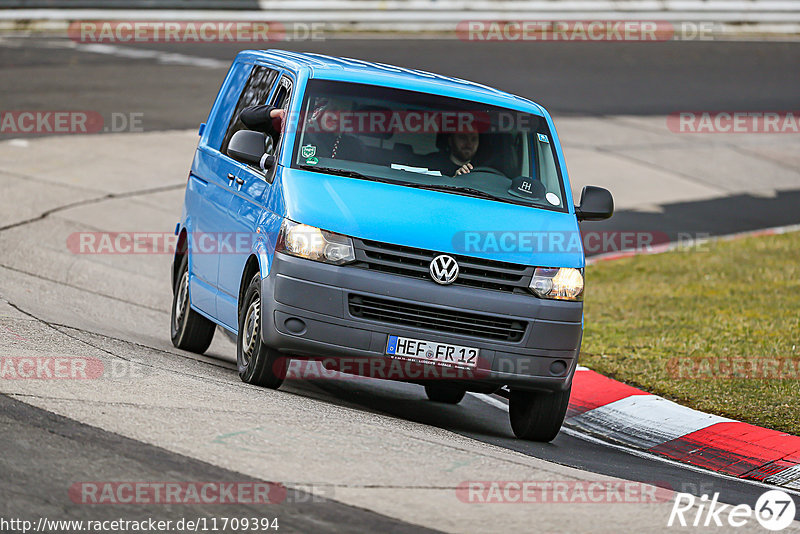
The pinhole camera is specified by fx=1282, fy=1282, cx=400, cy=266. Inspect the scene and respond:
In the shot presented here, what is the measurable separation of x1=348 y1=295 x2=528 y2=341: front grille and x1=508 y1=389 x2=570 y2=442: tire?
82cm

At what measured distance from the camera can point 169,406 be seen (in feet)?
22.0

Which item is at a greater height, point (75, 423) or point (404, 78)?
point (404, 78)

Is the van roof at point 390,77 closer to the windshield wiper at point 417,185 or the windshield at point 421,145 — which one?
the windshield at point 421,145

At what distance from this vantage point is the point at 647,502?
6016 millimetres

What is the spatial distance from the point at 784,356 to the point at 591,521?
5224 millimetres

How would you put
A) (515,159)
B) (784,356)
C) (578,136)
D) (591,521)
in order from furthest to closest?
(578,136), (784,356), (515,159), (591,521)

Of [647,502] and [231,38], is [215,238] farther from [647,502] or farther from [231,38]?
[231,38]

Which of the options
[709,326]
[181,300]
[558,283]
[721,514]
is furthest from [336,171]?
[709,326]

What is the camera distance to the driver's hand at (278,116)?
8305mm

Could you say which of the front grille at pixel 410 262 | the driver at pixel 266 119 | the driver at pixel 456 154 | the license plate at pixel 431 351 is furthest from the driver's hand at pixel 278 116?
the license plate at pixel 431 351

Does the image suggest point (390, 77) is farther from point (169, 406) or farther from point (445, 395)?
point (169, 406)

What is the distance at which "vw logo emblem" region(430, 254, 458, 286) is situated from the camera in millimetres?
7316

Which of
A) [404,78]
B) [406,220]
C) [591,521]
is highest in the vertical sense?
[404,78]

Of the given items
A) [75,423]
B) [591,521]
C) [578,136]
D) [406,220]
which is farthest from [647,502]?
[578,136]
